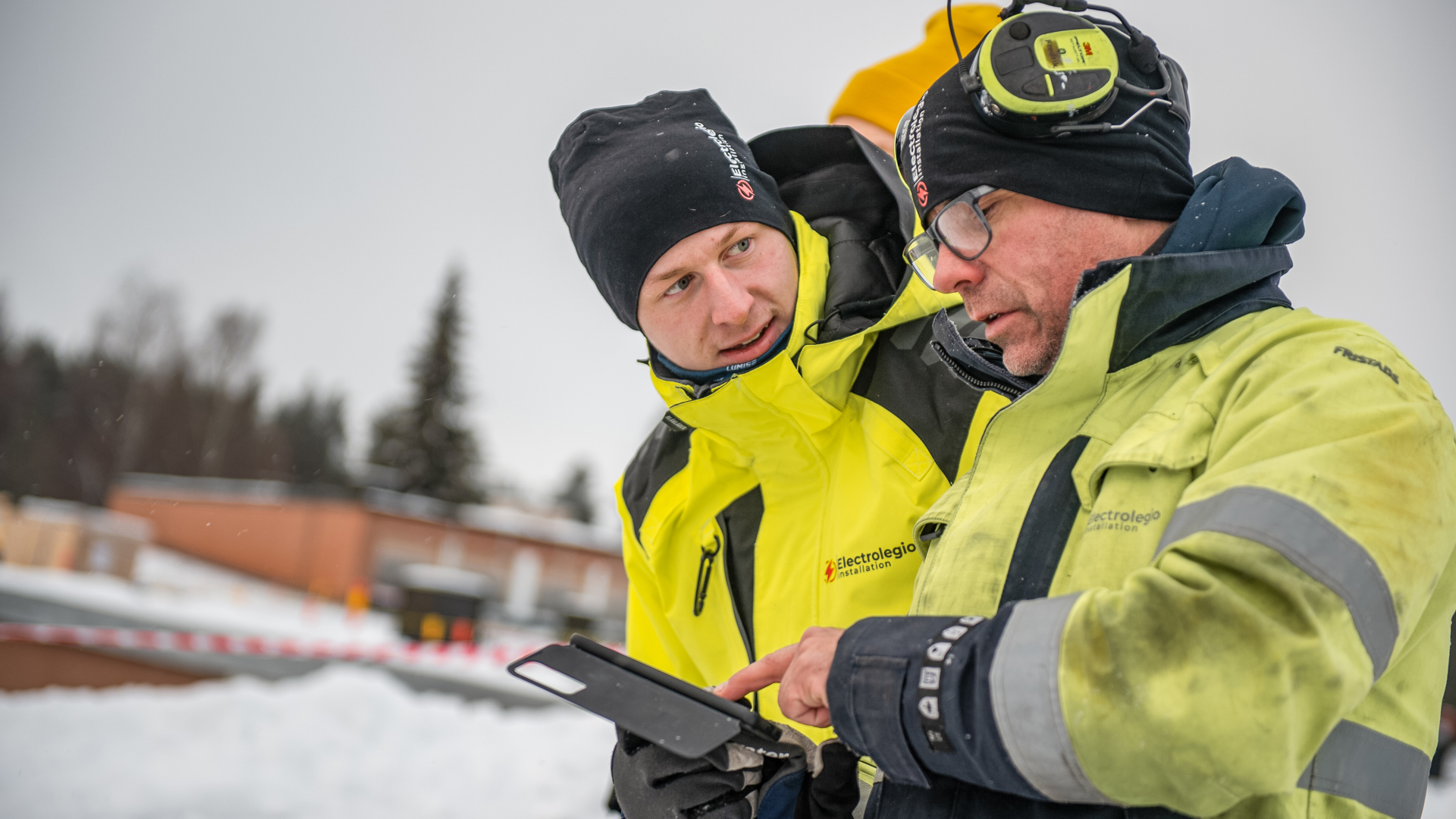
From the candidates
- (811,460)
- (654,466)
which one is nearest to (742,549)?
(811,460)

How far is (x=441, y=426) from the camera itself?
33750 millimetres

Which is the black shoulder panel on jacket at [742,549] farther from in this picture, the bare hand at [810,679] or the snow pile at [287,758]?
the snow pile at [287,758]

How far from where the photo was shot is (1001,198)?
5.42 ft

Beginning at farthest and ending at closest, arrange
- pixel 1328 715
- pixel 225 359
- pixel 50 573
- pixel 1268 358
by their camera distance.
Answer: pixel 225 359 < pixel 50 573 < pixel 1268 358 < pixel 1328 715

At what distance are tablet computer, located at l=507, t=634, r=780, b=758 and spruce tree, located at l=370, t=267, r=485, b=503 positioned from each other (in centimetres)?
3337

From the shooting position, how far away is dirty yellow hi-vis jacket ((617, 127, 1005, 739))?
2.08m

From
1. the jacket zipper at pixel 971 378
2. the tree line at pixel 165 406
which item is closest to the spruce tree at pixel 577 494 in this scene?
the tree line at pixel 165 406

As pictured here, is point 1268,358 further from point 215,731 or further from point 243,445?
point 243,445

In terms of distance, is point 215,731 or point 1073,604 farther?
point 215,731

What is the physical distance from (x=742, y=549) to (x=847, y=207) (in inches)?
39.1

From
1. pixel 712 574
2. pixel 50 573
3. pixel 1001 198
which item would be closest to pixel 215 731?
pixel 712 574

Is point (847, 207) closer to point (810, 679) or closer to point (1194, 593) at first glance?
point (810, 679)

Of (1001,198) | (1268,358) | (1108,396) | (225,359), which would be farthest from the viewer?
(225,359)

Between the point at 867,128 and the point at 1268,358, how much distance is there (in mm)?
3441
